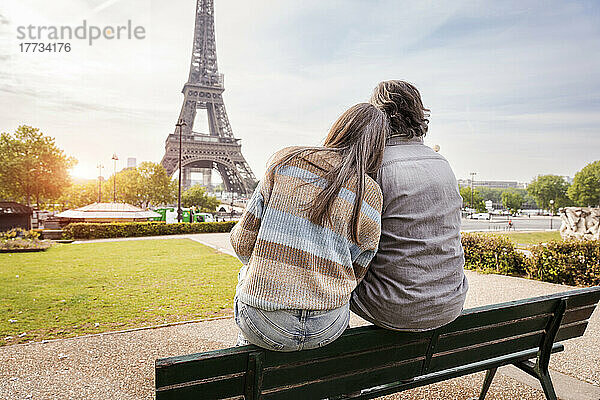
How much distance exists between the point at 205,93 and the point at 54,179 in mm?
20458

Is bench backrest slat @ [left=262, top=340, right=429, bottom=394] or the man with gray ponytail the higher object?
the man with gray ponytail

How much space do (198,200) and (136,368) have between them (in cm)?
4392

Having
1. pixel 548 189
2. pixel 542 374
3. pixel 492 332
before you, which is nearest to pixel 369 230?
pixel 492 332

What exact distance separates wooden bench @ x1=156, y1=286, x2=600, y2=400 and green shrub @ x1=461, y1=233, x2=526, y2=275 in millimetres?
6140

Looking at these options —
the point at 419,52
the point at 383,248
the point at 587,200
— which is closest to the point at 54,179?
the point at 419,52

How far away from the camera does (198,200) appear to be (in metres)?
46.4

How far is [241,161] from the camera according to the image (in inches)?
1452

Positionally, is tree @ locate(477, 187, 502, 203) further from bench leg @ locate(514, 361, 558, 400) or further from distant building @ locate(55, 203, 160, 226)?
bench leg @ locate(514, 361, 558, 400)

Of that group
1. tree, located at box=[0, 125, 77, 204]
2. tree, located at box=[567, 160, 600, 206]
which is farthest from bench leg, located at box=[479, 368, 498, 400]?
tree, located at box=[567, 160, 600, 206]

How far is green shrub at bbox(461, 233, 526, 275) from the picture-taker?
8516 mm

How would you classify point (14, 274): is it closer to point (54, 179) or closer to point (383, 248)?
point (383, 248)

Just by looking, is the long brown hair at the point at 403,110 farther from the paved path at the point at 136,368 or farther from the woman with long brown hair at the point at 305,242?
the paved path at the point at 136,368
